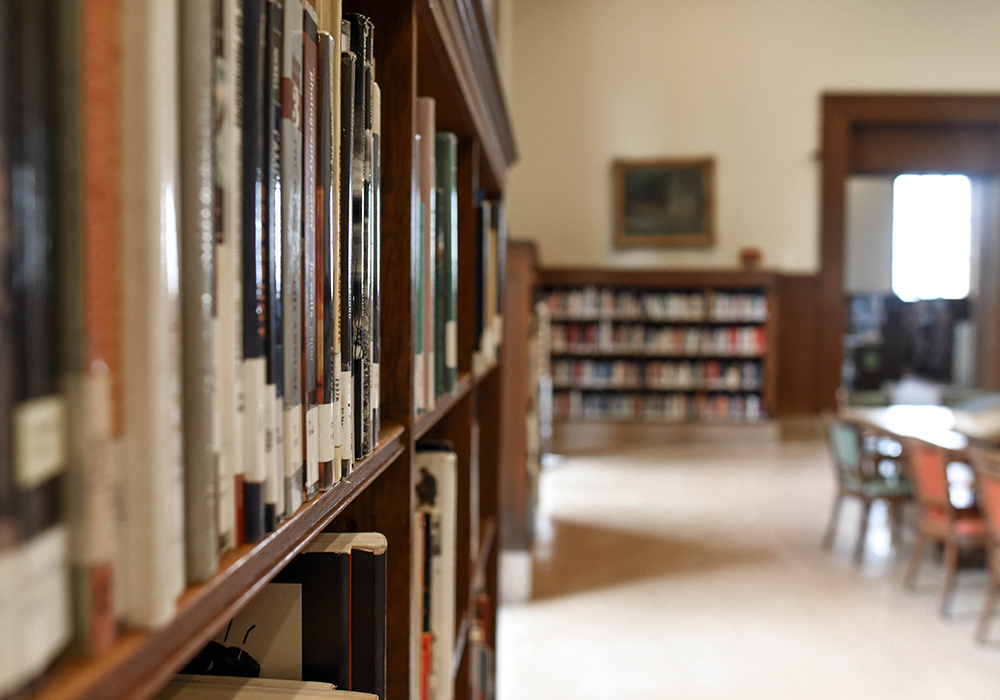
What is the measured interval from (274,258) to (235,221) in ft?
0.18

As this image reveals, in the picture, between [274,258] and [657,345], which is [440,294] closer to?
[274,258]

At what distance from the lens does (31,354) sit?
0.83 feet

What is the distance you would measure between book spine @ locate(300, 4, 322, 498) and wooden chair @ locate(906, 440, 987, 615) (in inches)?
156

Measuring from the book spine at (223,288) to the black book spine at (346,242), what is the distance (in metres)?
0.21

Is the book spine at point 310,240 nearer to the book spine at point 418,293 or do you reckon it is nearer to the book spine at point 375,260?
the book spine at point 375,260

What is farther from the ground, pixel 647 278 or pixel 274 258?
pixel 647 278

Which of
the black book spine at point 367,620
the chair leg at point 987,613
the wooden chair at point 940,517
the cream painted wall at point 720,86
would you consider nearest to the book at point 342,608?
the black book spine at point 367,620

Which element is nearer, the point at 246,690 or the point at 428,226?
the point at 246,690

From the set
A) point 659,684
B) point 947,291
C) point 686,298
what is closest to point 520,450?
point 659,684

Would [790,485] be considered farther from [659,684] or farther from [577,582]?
[659,684]

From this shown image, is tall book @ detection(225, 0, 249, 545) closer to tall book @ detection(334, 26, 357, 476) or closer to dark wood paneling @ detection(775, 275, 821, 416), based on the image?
tall book @ detection(334, 26, 357, 476)

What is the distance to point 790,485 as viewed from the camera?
6434 mm

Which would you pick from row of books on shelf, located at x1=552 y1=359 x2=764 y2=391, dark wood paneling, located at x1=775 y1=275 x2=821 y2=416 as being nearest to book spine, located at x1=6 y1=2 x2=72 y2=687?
row of books on shelf, located at x1=552 y1=359 x2=764 y2=391

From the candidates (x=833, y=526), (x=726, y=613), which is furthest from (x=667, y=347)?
(x=726, y=613)
